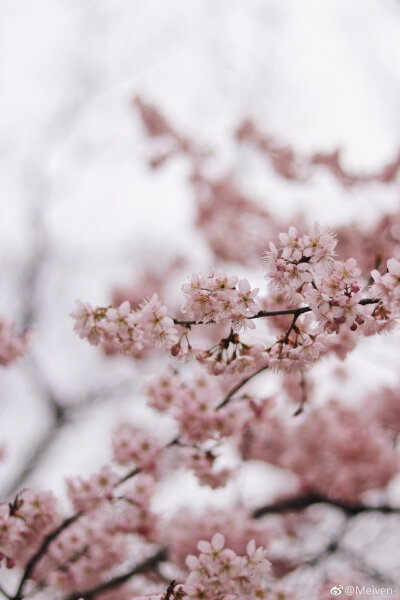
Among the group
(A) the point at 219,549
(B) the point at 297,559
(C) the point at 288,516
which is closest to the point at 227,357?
(A) the point at 219,549

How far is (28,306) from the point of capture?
29.5 feet

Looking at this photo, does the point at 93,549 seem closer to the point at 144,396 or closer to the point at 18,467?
the point at 144,396

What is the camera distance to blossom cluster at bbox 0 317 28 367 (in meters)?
2.97

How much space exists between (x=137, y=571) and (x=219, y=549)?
7.37 ft

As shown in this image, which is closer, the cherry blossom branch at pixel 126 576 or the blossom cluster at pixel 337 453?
the cherry blossom branch at pixel 126 576

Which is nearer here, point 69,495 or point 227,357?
point 227,357

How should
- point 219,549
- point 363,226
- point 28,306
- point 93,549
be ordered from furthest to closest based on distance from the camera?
point 28,306
point 363,226
point 93,549
point 219,549

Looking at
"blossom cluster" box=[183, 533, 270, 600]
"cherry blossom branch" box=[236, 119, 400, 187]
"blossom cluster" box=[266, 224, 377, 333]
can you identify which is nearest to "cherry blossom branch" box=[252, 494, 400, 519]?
"blossom cluster" box=[183, 533, 270, 600]

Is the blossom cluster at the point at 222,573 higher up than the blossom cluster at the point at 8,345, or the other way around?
the blossom cluster at the point at 8,345

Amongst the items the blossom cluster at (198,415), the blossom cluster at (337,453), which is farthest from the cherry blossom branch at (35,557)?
the blossom cluster at (337,453)

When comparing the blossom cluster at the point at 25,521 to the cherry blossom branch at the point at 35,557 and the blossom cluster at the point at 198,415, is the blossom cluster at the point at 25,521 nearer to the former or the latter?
the cherry blossom branch at the point at 35,557

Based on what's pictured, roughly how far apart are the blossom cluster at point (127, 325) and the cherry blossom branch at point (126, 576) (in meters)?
2.18

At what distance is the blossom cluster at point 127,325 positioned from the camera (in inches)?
76.8

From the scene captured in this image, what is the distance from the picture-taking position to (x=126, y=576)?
3701mm
